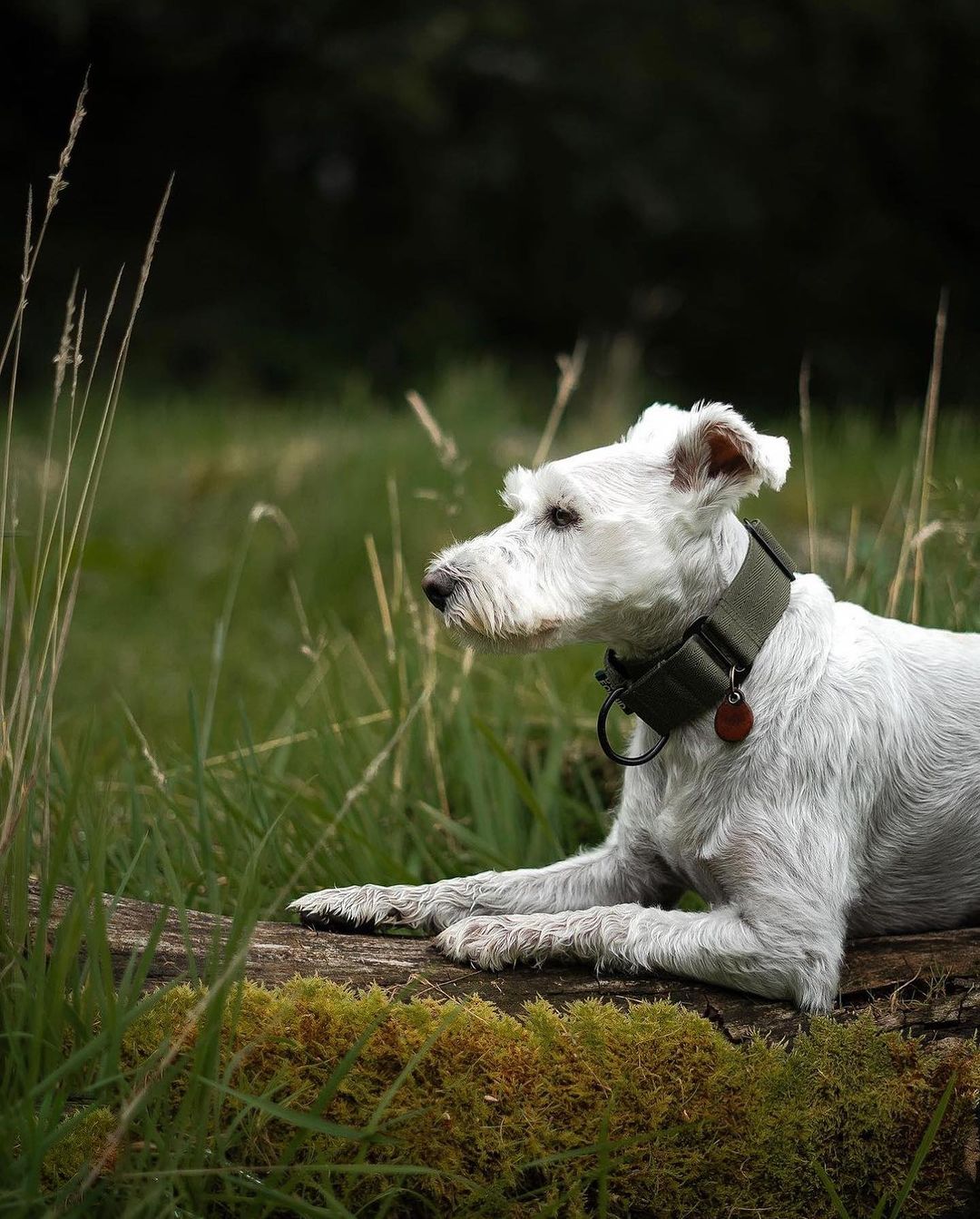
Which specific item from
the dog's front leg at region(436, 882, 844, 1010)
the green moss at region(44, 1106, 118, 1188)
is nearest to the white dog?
the dog's front leg at region(436, 882, 844, 1010)

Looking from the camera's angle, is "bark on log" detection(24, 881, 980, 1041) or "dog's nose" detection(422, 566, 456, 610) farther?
"dog's nose" detection(422, 566, 456, 610)

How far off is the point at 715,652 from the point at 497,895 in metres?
0.90

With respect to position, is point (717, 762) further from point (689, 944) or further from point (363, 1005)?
point (363, 1005)

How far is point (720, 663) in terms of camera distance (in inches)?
116

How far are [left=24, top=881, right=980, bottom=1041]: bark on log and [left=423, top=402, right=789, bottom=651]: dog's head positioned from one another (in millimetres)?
787

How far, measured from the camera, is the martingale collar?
291 cm

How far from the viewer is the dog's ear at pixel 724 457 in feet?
9.45

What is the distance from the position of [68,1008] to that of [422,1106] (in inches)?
28.9

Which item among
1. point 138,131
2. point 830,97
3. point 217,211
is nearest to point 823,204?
point 830,97

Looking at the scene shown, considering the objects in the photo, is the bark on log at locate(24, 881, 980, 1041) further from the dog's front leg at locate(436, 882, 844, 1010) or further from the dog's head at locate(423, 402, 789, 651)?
the dog's head at locate(423, 402, 789, 651)

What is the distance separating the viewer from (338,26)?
48.5 feet

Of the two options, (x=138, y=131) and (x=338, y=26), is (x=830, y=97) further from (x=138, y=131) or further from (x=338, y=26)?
(x=138, y=131)

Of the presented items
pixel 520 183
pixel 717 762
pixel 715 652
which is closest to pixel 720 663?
pixel 715 652

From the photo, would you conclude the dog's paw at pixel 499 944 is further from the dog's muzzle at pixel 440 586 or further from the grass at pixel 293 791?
the dog's muzzle at pixel 440 586
